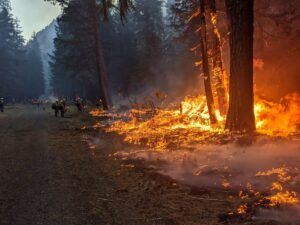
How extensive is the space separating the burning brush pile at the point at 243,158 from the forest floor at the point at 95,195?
39 cm

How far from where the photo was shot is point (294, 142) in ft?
30.8

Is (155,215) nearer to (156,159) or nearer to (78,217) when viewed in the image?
(78,217)

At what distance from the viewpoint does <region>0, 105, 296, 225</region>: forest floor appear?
19.6 ft

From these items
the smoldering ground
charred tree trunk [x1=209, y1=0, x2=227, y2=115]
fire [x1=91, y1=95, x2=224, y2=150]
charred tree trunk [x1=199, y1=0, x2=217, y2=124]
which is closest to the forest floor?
the smoldering ground

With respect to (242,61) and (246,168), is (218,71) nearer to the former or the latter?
(242,61)

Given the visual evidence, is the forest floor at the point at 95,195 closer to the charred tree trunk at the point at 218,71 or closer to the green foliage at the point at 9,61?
the charred tree trunk at the point at 218,71

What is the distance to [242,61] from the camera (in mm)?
11781

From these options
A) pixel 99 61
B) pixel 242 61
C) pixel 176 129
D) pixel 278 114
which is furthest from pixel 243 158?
pixel 99 61

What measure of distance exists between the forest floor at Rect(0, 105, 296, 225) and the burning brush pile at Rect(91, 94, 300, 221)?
39 cm

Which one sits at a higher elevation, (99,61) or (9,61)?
(9,61)

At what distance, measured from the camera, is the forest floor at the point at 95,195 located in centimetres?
597

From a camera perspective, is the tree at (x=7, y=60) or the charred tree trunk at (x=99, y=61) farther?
the tree at (x=7, y=60)

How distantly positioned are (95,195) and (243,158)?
11.6 feet

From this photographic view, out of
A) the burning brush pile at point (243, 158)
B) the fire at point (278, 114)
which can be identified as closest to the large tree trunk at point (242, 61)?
the burning brush pile at point (243, 158)
